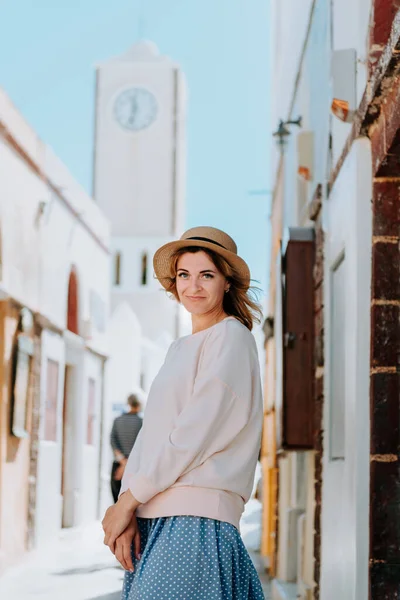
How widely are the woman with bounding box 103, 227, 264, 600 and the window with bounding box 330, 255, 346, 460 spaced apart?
2.35 meters

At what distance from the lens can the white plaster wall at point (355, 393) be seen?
4273 mm

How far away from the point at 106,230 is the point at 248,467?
1582 cm

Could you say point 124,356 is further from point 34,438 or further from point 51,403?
point 34,438

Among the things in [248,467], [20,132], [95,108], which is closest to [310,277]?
[248,467]

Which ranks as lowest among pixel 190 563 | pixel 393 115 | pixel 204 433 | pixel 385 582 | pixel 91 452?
pixel 385 582

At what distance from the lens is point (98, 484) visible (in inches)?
696

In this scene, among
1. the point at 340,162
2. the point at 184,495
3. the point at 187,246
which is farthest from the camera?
the point at 340,162

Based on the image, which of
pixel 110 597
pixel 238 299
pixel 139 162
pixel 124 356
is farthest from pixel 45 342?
pixel 139 162

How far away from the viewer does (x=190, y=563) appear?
2.77m

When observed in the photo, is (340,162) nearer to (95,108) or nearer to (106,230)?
(106,230)

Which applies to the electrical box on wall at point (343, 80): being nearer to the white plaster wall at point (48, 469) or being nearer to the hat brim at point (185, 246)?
the hat brim at point (185, 246)

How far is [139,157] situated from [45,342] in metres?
36.7

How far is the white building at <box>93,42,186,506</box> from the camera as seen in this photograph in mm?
47781

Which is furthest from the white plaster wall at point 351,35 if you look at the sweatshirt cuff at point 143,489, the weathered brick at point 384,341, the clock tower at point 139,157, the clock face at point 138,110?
the clock face at point 138,110
